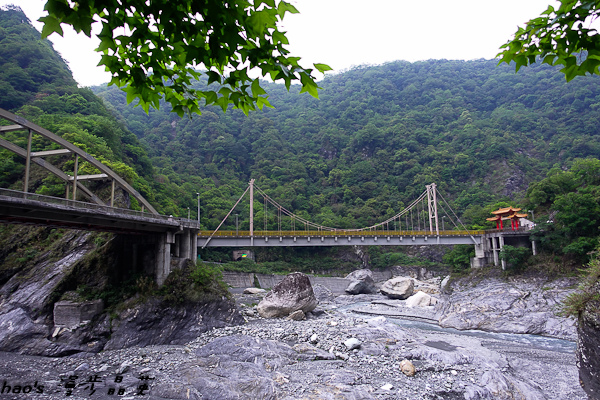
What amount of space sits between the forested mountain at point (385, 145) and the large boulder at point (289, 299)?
3345cm

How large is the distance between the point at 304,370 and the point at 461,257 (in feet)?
→ 100

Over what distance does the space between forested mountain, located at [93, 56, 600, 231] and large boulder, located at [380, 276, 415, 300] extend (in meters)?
24.1

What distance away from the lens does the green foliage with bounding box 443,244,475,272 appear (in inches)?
1486

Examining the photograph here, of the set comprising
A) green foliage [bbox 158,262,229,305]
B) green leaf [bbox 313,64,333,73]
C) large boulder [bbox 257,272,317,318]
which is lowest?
large boulder [bbox 257,272,317,318]

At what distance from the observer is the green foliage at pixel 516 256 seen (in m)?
30.0

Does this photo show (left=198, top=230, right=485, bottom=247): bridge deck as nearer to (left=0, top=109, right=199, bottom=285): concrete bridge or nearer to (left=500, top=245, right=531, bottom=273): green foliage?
(left=500, top=245, right=531, bottom=273): green foliage

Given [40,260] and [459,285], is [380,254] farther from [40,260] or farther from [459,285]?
[40,260]

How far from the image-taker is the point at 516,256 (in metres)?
30.3

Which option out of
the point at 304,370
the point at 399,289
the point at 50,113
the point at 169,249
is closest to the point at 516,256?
the point at 399,289

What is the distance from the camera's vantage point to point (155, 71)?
2.97 metres

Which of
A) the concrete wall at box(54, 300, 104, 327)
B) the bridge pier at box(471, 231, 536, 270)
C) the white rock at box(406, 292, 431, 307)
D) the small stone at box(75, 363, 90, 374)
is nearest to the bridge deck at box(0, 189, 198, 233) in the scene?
the concrete wall at box(54, 300, 104, 327)

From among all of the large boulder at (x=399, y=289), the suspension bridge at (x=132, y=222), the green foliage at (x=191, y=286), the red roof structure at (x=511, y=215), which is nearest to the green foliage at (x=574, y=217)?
the red roof structure at (x=511, y=215)

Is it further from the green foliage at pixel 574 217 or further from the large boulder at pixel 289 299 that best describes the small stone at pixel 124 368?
the green foliage at pixel 574 217

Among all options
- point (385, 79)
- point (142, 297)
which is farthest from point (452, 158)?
point (142, 297)
